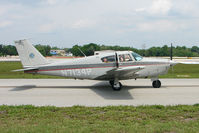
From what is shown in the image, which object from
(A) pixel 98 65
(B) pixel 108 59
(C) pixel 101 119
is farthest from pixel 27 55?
(C) pixel 101 119

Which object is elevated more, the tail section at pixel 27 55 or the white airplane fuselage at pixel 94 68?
the tail section at pixel 27 55

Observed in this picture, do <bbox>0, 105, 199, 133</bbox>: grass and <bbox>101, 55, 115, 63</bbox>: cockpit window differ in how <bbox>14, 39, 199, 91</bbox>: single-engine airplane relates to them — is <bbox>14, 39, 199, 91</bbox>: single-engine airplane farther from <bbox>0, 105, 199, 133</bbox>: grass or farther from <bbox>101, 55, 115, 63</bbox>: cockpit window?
<bbox>0, 105, 199, 133</bbox>: grass

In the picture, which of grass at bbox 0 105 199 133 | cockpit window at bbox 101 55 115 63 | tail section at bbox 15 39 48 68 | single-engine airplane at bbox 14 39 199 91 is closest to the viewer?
grass at bbox 0 105 199 133

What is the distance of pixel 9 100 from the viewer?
28.5 ft

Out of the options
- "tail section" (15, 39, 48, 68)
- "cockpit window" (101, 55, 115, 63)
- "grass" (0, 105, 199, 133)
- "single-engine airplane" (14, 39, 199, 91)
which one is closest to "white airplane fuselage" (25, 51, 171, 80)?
"single-engine airplane" (14, 39, 199, 91)

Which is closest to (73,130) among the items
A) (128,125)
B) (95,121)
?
(95,121)

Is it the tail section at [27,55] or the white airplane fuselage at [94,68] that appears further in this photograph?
the tail section at [27,55]

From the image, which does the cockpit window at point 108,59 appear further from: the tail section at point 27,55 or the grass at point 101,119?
the grass at point 101,119

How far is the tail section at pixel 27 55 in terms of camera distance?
11422mm

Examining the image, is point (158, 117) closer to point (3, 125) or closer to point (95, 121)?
point (95, 121)

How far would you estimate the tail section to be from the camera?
11422 mm

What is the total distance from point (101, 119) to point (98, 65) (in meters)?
5.57

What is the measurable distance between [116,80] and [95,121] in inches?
214

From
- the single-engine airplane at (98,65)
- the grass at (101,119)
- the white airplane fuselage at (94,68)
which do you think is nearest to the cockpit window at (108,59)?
the single-engine airplane at (98,65)
